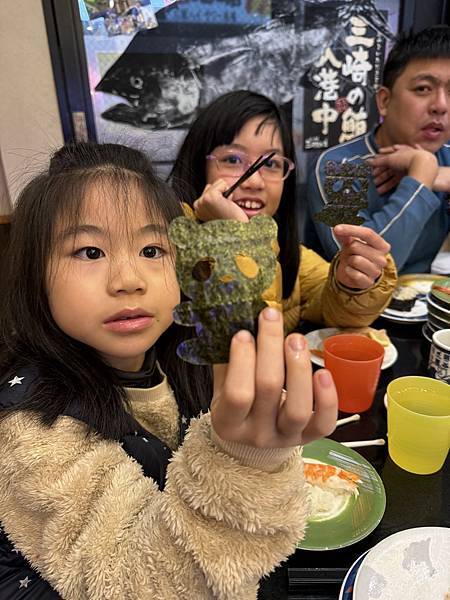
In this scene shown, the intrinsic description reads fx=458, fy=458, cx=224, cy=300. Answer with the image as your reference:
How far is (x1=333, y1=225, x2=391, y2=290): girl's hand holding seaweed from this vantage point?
1.22m

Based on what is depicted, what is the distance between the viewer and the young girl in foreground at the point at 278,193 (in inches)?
53.2

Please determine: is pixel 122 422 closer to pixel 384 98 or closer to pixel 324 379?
pixel 324 379

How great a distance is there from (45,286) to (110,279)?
0.13 metres

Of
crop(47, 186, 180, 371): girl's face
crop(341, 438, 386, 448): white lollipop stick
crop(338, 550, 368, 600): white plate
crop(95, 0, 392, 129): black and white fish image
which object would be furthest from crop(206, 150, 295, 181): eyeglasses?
crop(95, 0, 392, 129): black and white fish image

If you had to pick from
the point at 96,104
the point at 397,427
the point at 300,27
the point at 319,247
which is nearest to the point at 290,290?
the point at 319,247

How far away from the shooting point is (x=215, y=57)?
3076mm

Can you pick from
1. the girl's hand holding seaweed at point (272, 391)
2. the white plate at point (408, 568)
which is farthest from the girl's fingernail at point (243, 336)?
the white plate at point (408, 568)

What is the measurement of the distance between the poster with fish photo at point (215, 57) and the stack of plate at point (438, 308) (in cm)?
208

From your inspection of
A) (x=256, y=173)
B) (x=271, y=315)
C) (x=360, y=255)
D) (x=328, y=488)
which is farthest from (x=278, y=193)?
(x=271, y=315)

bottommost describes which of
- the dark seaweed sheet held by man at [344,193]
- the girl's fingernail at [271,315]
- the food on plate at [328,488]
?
the food on plate at [328,488]

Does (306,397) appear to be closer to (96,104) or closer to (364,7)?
(96,104)

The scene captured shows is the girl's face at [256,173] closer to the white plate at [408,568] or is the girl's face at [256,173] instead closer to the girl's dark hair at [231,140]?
the girl's dark hair at [231,140]

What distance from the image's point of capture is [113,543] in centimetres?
64

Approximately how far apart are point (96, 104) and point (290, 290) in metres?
2.15
